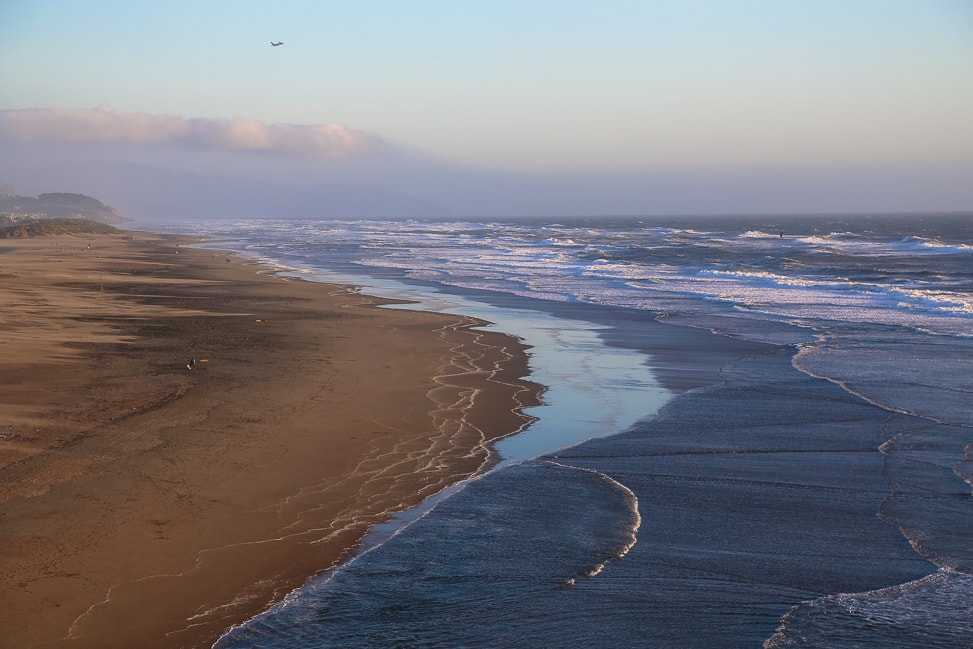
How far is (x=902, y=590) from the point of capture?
6.28m

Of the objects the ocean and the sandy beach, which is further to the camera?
the sandy beach

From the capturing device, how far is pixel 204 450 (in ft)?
31.1

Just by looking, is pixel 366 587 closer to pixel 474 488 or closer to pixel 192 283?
pixel 474 488

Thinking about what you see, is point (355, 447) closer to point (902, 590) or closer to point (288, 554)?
point (288, 554)

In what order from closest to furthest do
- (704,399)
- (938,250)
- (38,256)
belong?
(704,399), (38,256), (938,250)

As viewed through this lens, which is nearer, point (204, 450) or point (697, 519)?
point (697, 519)

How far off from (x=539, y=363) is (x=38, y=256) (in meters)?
37.0

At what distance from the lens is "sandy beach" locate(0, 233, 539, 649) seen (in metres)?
6.00

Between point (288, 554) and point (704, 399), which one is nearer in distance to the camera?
point (288, 554)

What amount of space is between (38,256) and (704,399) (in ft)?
134

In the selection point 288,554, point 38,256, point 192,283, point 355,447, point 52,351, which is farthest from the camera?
point 38,256

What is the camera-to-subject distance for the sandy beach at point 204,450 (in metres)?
6.00

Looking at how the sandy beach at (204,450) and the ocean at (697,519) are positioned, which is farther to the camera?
the sandy beach at (204,450)

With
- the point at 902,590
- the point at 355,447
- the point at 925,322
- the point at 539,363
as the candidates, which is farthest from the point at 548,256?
the point at 902,590
